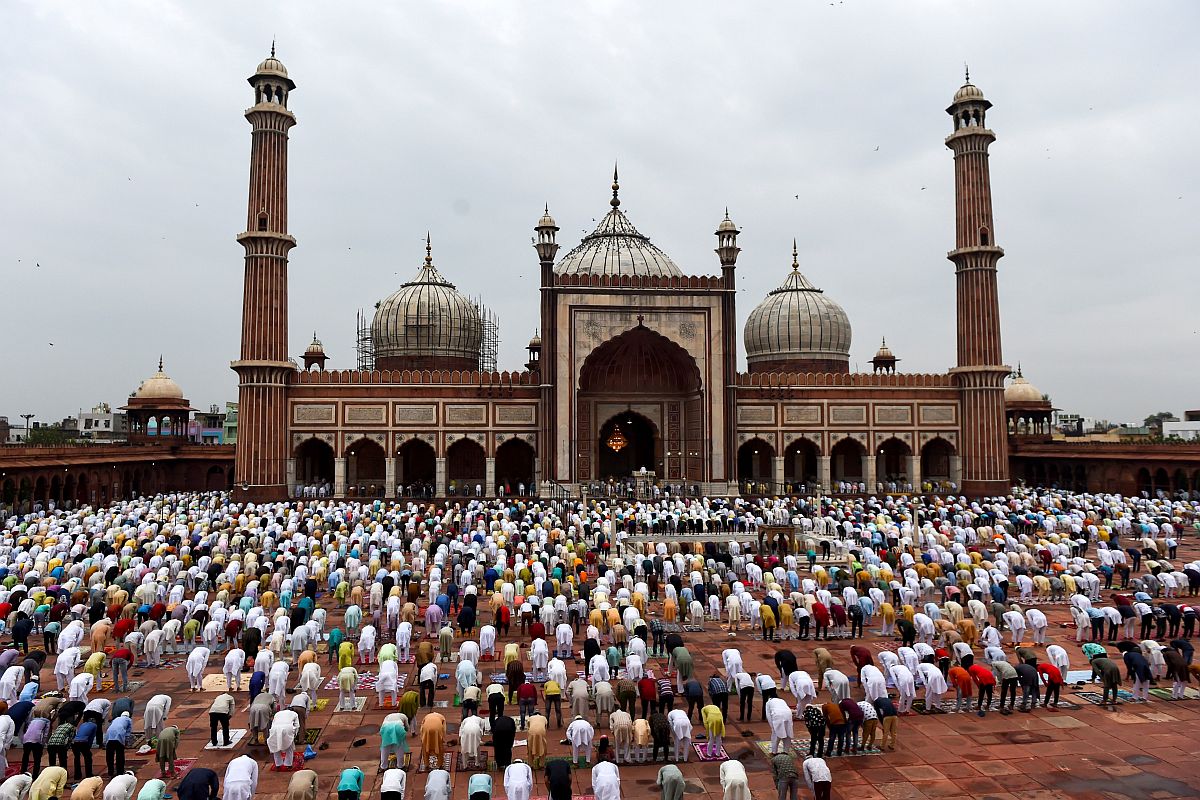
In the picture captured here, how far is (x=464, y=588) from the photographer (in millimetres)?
15875

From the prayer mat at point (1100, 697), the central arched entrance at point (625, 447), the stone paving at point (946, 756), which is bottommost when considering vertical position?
the stone paving at point (946, 756)

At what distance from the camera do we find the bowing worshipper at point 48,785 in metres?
7.03

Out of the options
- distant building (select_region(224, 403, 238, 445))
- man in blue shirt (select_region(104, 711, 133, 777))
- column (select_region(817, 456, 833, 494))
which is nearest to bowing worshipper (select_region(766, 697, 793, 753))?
man in blue shirt (select_region(104, 711, 133, 777))

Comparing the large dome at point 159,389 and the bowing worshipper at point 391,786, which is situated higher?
the large dome at point 159,389

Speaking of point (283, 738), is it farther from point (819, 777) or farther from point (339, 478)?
point (339, 478)

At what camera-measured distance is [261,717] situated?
29.7 feet

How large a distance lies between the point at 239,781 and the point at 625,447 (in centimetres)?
3330

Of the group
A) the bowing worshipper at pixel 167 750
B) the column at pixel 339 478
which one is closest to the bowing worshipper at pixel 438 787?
the bowing worshipper at pixel 167 750

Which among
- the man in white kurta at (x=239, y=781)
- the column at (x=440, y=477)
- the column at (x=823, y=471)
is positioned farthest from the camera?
the column at (x=823, y=471)

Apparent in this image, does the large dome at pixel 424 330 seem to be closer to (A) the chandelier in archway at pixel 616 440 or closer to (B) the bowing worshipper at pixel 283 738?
(A) the chandelier in archway at pixel 616 440

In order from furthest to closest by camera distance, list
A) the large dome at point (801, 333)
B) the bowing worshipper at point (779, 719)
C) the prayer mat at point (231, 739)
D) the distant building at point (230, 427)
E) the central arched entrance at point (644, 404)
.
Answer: the distant building at point (230, 427) < the large dome at point (801, 333) < the central arched entrance at point (644, 404) < the prayer mat at point (231, 739) < the bowing worshipper at point (779, 719)

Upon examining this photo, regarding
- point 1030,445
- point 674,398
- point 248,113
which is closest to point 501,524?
point 674,398

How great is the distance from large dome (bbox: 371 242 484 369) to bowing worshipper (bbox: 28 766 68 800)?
3576 centimetres

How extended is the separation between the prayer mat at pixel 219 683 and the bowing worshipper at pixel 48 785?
152 inches
